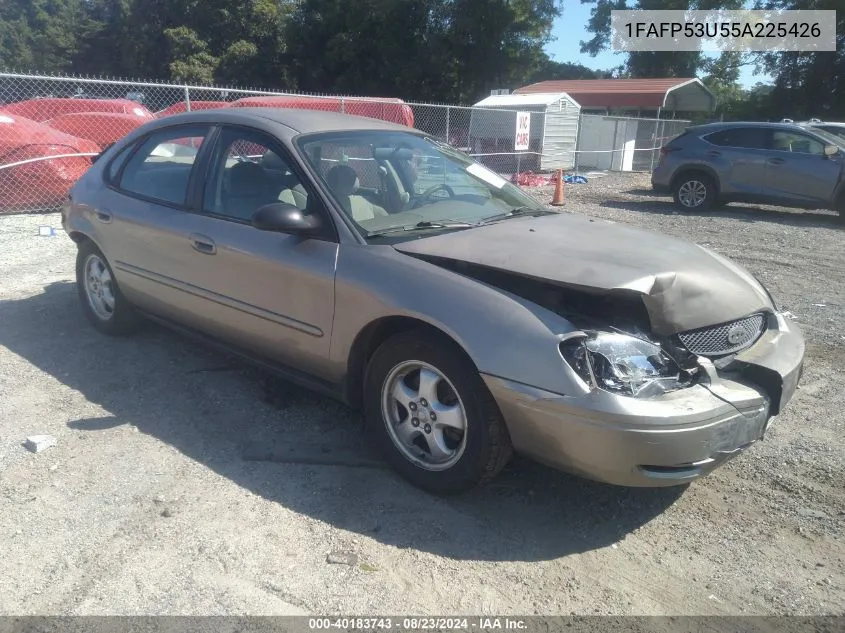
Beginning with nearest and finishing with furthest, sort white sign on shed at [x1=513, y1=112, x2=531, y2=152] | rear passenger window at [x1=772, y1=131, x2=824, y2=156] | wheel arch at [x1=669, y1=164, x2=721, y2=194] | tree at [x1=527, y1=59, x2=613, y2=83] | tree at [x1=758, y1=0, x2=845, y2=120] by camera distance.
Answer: rear passenger window at [x1=772, y1=131, x2=824, y2=156], wheel arch at [x1=669, y1=164, x2=721, y2=194], white sign on shed at [x1=513, y1=112, x2=531, y2=152], tree at [x1=758, y1=0, x2=845, y2=120], tree at [x1=527, y1=59, x2=613, y2=83]

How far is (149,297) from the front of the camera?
15.2 feet

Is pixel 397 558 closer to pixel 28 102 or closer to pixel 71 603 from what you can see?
pixel 71 603

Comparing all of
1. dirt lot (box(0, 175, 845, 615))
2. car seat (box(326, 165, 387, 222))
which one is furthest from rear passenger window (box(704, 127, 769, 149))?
car seat (box(326, 165, 387, 222))

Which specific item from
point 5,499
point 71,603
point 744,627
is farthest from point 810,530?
point 5,499

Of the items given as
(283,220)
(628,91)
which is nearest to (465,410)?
(283,220)

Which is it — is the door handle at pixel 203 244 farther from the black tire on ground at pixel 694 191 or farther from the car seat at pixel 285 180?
the black tire on ground at pixel 694 191

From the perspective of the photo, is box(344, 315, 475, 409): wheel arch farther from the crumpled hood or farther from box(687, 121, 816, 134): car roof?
box(687, 121, 816, 134): car roof

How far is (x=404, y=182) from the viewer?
4.11 metres

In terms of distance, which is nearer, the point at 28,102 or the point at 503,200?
the point at 503,200

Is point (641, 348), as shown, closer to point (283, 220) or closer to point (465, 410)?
point (465, 410)

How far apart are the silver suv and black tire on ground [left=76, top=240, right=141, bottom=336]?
1091 centimetres

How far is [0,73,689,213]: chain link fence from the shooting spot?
9773mm

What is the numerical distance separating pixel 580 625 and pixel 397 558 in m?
0.76

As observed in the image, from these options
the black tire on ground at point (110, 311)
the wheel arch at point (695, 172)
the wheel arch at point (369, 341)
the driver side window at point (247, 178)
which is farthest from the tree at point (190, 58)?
the wheel arch at point (369, 341)
